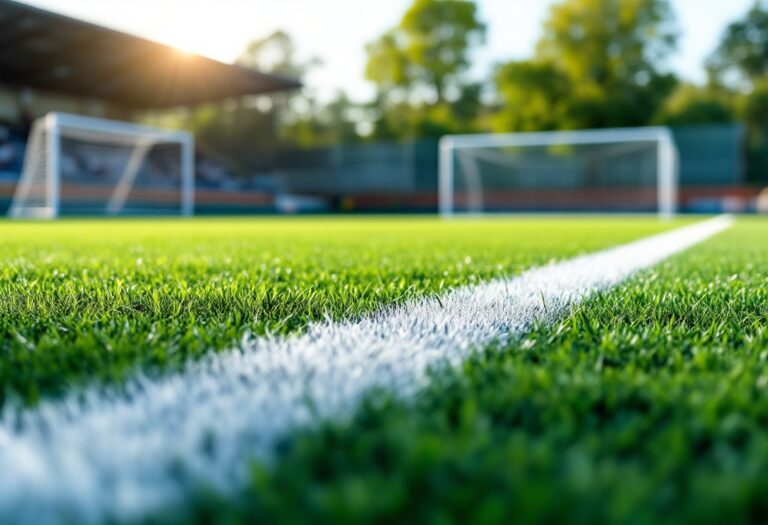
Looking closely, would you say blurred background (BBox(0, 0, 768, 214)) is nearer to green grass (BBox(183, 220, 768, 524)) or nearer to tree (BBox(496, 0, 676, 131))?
tree (BBox(496, 0, 676, 131))

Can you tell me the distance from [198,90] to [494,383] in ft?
83.4

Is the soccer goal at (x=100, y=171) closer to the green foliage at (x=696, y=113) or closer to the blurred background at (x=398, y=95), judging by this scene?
the blurred background at (x=398, y=95)

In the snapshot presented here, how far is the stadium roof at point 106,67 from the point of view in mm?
17734

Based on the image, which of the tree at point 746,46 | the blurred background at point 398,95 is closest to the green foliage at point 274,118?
the blurred background at point 398,95

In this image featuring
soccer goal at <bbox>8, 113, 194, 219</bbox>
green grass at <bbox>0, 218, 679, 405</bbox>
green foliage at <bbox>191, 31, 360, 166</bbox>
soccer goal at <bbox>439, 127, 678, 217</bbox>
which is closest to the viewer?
green grass at <bbox>0, 218, 679, 405</bbox>

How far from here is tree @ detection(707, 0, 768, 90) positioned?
113ft

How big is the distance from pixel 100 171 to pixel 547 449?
24.5 m

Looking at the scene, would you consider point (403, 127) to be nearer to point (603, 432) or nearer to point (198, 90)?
point (198, 90)

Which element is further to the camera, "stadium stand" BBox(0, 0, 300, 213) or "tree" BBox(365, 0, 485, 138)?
"tree" BBox(365, 0, 485, 138)

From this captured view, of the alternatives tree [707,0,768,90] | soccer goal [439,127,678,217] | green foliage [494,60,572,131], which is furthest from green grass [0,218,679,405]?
tree [707,0,768,90]

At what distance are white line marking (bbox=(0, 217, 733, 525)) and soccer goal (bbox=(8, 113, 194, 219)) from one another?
13913 millimetres

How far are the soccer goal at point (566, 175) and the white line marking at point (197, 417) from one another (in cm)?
1968

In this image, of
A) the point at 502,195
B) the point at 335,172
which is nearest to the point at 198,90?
the point at 335,172

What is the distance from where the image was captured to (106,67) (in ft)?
72.9
